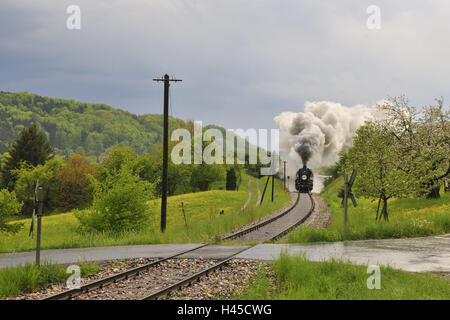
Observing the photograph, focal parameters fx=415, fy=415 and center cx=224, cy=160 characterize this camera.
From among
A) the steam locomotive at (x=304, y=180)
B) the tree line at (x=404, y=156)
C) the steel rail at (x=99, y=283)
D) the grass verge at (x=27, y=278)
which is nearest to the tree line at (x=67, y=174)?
the steam locomotive at (x=304, y=180)

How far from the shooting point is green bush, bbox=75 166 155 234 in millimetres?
22406

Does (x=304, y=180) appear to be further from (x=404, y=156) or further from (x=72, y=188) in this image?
(x=72, y=188)

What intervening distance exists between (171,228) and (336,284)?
19.0m

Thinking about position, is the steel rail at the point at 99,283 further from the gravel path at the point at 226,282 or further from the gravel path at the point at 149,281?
the gravel path at the point at 226,282

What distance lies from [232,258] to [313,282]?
4622 millimetres

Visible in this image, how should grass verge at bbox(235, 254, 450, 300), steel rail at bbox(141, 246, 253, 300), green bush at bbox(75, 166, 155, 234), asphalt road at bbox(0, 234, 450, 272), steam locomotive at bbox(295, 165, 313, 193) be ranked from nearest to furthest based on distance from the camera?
grass verge at bbox(235, 254, 450, 300) → steel rail at bbox(141, 246, 253, 300) → asphalt road at bbox(0, 234, 450, 272) → green bush at bbox(75, 166, 155, 234) → steam locomotive at bbox(295, 165, 313, 193)

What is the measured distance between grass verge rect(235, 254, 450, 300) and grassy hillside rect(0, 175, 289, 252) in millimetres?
8453

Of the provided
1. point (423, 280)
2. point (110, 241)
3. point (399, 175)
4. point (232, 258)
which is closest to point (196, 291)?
point (232, 258)

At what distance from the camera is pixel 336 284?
31.4 ft

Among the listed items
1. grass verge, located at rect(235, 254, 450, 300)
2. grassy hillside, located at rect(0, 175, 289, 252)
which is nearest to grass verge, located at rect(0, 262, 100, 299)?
grass verge, located at rect(235, 254, 450, 300)

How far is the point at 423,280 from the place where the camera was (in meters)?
10.1

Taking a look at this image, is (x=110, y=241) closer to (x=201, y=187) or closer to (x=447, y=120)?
(x=447, y=120)

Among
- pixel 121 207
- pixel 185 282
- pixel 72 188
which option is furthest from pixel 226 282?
pixel 72 188

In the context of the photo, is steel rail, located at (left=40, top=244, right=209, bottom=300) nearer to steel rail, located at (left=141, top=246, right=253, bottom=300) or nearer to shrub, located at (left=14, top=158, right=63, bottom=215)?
steel rail, located at (left=141, top=246, right=253, bottom=300)
